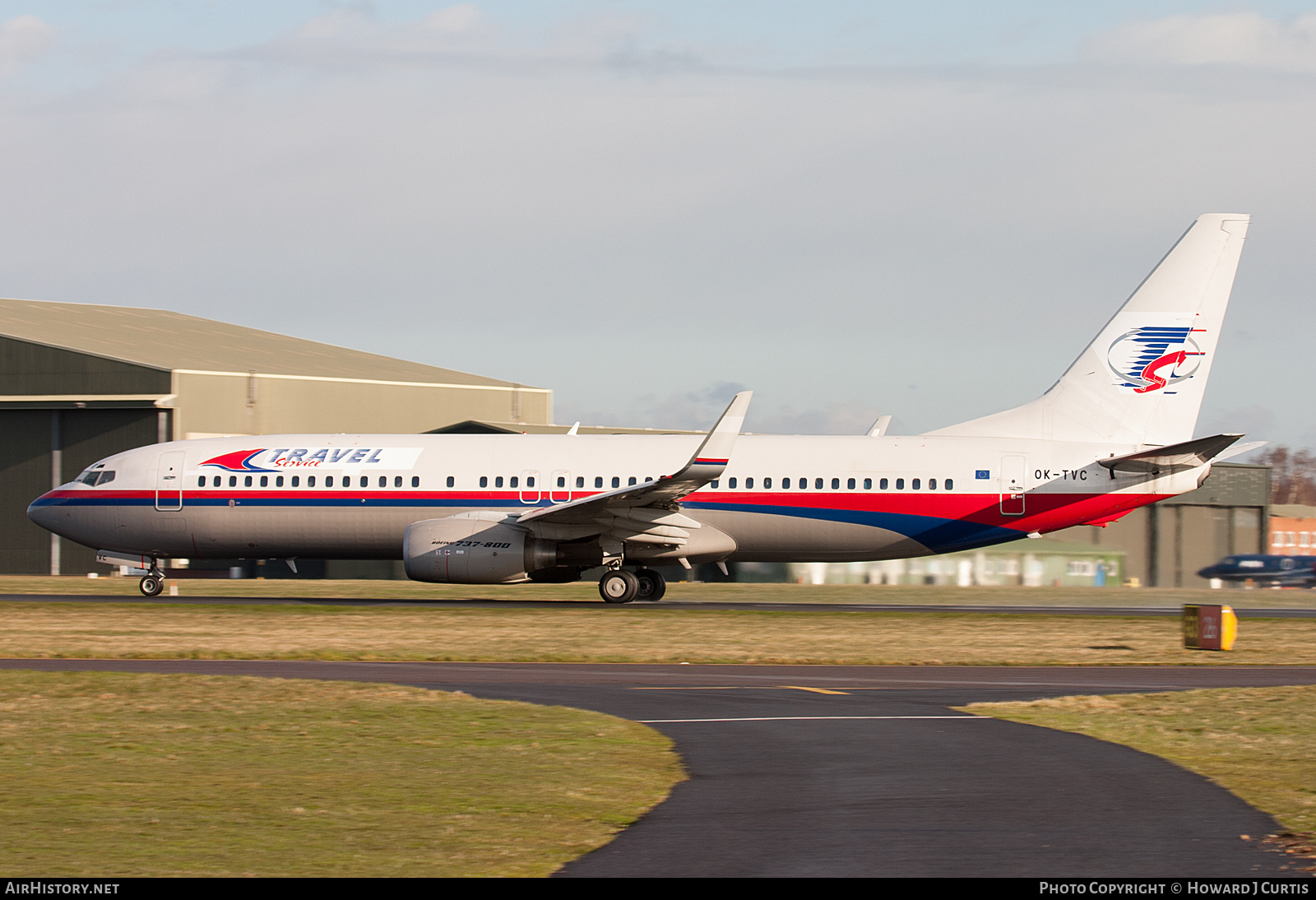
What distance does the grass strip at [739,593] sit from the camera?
37.9 m

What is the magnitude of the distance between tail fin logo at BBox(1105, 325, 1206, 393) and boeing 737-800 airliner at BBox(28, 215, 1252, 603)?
4cm

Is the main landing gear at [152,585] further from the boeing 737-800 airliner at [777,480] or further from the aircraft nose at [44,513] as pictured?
the aircraft nose at [44,513]

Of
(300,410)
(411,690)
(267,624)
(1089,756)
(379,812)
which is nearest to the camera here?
(379,812)

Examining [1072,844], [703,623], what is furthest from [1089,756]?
[703,623]

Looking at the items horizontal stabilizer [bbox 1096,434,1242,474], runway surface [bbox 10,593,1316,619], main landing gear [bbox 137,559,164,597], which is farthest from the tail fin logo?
main landing gear [bbox 137,559,164,597]

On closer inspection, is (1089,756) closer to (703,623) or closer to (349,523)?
(703,623)

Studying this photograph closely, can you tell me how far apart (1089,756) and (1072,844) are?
4069mm

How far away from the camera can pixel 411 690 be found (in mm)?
17250

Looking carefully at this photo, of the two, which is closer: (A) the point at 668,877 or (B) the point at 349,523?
(A) the point at 668,877

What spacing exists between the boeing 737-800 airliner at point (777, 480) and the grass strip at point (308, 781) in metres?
16.8

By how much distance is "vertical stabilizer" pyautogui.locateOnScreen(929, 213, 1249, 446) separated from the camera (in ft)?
112

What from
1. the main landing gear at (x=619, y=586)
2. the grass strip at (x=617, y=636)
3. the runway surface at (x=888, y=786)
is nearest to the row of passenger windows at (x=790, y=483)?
the main landing gear at (x=619, y=586)

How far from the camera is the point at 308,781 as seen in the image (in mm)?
10984

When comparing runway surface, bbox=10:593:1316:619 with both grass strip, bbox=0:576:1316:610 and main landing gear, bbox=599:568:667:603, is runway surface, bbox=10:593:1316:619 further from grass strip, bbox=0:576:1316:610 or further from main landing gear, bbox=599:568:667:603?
grass strip, bbox=0:576:1316:610
